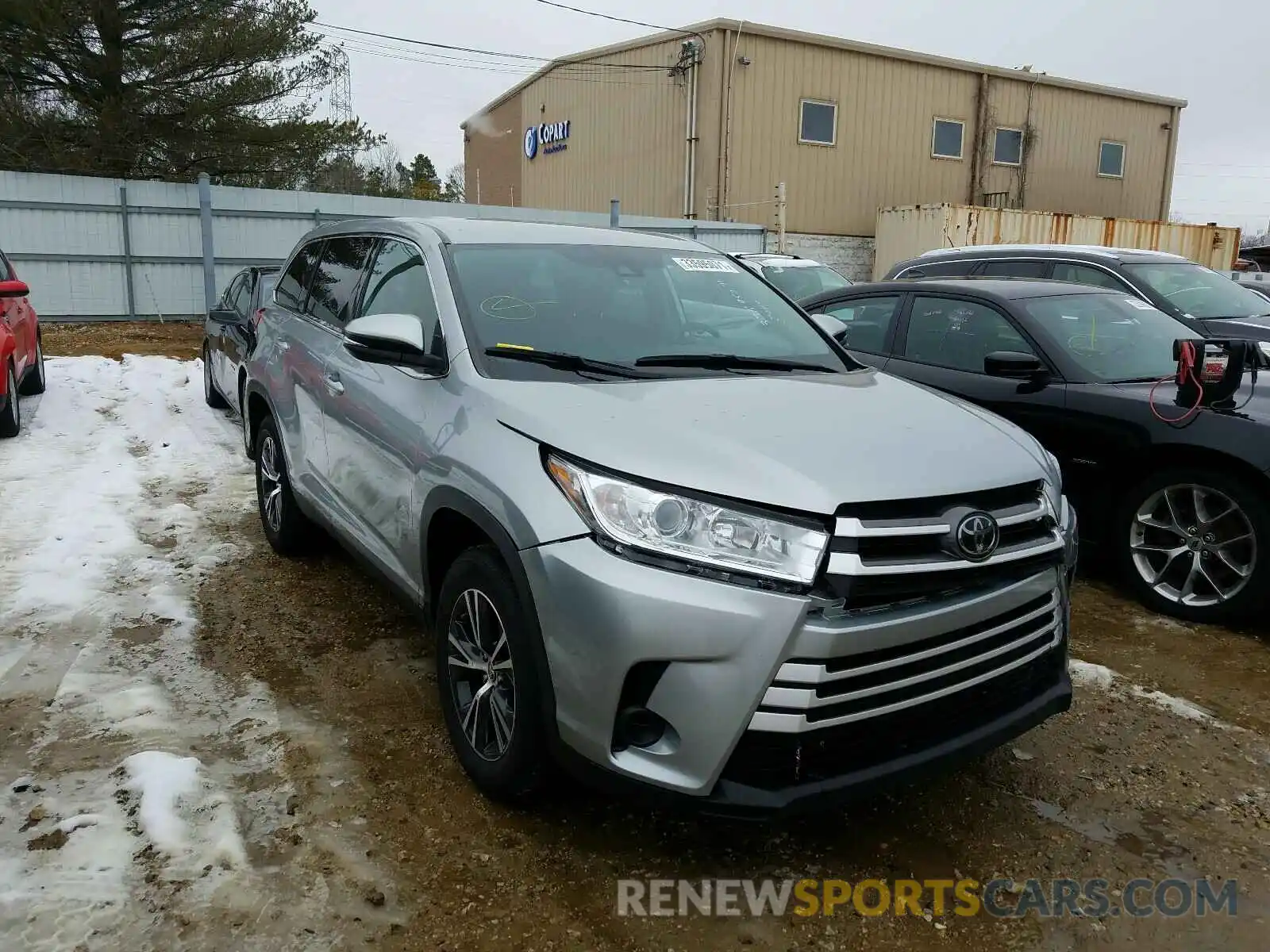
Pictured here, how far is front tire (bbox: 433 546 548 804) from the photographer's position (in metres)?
2.59

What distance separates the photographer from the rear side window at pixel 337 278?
431cm

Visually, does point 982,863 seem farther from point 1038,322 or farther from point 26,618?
point 26,618

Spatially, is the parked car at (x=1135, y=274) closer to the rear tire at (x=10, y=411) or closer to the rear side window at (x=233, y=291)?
the rear side window at (x=233, y=291)

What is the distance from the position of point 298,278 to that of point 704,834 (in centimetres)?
373

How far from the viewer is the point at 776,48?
20.9 meters

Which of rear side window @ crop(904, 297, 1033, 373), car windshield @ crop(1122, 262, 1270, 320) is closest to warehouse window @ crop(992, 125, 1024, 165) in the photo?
car windshield @ crop(1122, 262, 1270, 320)

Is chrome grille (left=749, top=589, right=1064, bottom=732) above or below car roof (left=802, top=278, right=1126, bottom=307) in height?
below

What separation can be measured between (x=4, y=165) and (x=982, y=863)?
2108cm

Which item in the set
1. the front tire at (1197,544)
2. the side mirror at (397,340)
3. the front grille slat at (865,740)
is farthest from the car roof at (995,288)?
the side mirror at (397,340)

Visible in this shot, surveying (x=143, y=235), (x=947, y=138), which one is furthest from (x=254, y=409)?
(x=947, y=138)

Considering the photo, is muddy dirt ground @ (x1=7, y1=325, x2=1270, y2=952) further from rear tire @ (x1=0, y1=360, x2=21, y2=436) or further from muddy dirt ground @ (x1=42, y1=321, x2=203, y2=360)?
muddy dirt ground @ (x1=42, y1=321, x2=203, y2=360)

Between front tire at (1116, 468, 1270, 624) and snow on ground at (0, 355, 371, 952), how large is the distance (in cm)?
393

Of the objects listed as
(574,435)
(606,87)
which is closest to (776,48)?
(606,87)

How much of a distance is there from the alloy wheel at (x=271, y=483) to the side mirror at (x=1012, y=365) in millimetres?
3739
